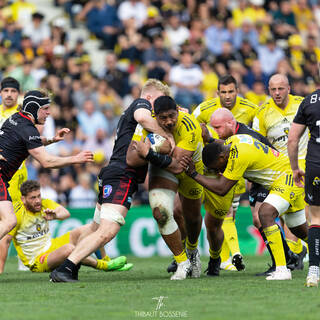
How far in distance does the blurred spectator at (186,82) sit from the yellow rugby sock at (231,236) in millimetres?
8236

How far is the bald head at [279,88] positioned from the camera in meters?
12.7

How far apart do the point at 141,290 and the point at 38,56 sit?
1377 centimetres

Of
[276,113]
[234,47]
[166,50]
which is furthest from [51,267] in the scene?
[234,47]

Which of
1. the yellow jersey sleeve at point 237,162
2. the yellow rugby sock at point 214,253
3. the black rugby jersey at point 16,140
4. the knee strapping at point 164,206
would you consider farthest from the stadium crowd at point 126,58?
the yellow jersey sleeve at point 237,162

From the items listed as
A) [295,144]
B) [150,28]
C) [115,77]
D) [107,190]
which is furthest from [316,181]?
[150,28]

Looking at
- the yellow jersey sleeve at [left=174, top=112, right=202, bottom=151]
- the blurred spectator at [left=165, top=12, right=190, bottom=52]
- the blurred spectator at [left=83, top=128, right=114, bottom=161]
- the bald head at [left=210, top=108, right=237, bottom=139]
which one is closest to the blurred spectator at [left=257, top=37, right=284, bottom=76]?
the blurred spectator at [left=165, top=12, right=190, bottom=52]

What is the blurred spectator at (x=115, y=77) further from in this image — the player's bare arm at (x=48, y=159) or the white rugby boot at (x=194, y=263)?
the player's bare arm at (x=48, y=159)

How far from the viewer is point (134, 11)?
78.0 ft

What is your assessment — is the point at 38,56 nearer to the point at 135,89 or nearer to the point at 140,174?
the point at 135,89

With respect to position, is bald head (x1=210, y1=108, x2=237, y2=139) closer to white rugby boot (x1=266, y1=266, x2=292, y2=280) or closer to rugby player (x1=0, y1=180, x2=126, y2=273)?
white rugby boot (x1=266, y1=266, x2=292, y2=280)

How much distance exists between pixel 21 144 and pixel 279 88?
4406 mm

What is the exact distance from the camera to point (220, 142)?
10.1m

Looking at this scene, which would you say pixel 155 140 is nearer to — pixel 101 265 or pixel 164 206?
pixel 164 206

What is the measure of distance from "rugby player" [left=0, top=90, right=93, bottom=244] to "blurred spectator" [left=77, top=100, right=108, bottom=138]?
378 inches
